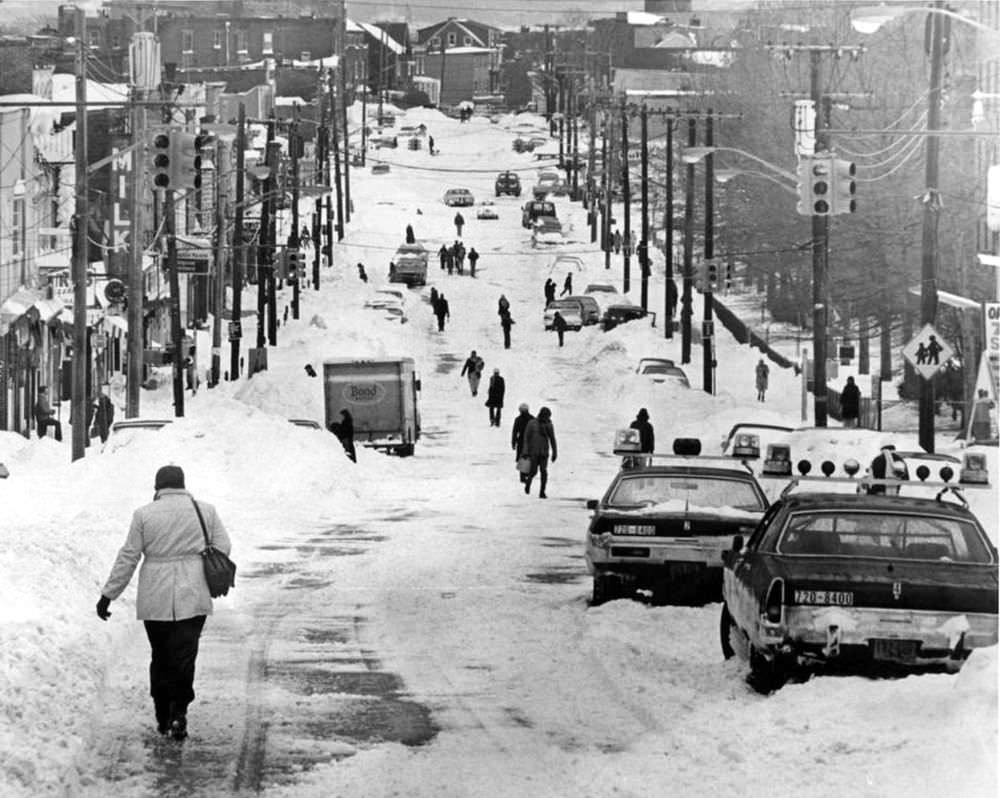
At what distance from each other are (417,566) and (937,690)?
1144 cm

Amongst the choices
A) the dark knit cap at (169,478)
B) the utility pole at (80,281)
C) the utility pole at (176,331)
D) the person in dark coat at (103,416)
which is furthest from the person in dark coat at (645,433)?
the dark knit cap at (169,478)

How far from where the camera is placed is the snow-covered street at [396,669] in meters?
11.1

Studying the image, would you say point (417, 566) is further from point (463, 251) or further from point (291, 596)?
point (463, 251)

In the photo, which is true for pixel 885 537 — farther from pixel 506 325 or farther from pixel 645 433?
pixel 506 325

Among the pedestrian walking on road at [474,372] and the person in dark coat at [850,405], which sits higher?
the person in dark coat at [850,405]

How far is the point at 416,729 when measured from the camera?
12891 mm

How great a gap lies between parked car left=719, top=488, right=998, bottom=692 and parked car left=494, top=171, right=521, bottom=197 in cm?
12575

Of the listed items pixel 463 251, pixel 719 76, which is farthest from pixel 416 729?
pixel 719 76

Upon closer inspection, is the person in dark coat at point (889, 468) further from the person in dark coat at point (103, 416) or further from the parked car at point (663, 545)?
the person in dark coat at point (103, 416)

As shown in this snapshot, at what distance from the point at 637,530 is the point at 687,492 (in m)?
1.16

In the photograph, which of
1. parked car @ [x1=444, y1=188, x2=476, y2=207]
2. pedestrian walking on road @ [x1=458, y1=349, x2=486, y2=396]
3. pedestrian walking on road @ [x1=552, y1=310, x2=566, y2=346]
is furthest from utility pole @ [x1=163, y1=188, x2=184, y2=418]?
parked car @ [x1=444, y1=188, x2=476, y2=207]

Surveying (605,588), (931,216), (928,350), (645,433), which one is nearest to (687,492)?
(605,588)

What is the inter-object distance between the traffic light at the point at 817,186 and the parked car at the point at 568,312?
1798 inches

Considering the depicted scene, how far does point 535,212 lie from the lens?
117 meters
